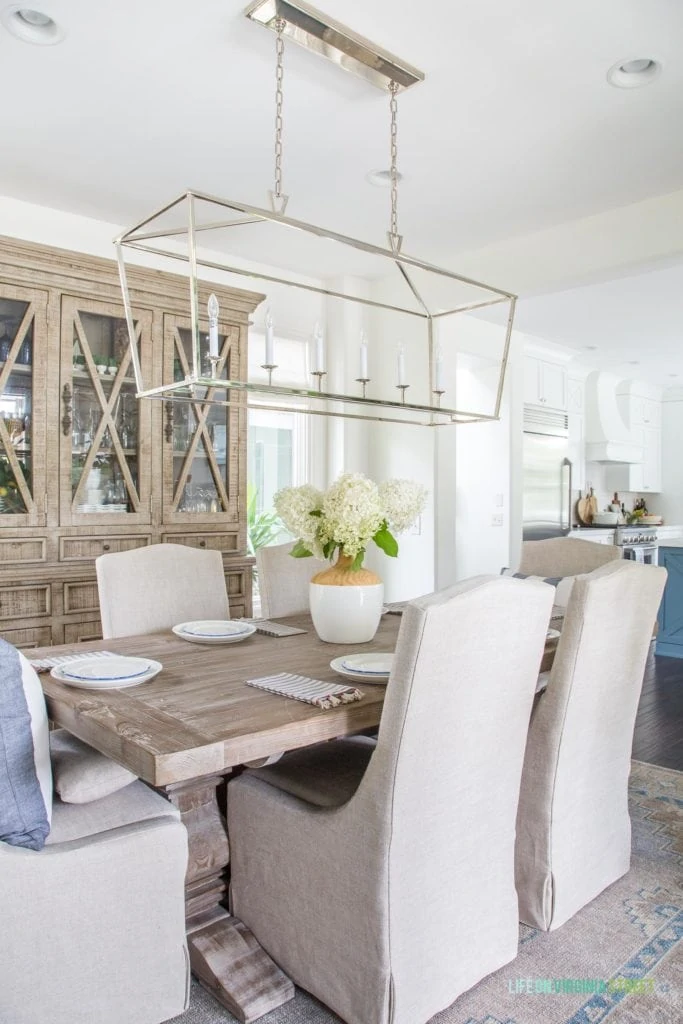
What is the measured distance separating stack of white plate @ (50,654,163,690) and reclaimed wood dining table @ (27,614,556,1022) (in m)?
0.02

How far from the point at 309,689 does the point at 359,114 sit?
2.10 metres

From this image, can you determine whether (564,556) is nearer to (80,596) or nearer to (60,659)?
(80,596)

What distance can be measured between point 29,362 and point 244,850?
232 cm

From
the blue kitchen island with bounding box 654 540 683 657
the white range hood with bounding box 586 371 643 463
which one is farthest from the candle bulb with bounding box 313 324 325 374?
the white range hood with bounding box 586 371 643 463

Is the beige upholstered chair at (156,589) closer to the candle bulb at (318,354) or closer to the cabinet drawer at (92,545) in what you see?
the cabinet drawer at (92,545)

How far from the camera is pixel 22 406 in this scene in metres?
3.17

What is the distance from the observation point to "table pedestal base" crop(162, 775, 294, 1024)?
156 cm

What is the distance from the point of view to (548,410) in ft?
21.8

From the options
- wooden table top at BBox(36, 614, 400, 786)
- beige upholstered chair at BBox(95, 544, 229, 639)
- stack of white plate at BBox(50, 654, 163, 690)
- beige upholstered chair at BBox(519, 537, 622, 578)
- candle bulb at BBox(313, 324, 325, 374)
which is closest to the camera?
wooden table top at BBox(36, 614, 400, 786)

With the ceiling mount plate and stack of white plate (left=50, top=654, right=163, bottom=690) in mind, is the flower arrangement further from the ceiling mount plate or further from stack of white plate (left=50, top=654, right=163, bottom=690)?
the ceiling mount plate

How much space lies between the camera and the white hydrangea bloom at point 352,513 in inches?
82.4

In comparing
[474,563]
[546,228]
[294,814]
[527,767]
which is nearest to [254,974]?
[294,814]

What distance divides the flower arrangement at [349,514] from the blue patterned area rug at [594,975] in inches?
37.1

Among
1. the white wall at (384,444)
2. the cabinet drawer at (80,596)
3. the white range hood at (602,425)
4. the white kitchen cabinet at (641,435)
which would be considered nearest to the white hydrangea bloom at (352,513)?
the cabinet drawer at (80,596)
